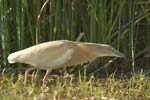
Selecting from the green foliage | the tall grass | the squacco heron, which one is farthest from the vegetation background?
the squacco heron

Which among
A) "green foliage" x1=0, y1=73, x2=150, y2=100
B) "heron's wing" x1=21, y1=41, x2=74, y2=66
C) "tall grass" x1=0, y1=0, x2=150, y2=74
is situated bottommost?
"green foliage" x1=0, y1=73, x2=150, y2=100

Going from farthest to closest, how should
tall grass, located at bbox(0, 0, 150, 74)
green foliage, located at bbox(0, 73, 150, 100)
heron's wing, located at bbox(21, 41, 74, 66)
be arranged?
tall grass, located at bbox(0, 0, 150, 74)
heron's wing, located at bbox(21, 41, 74, 66)
green foliage, located at bbox(0, 73, 150, 100)

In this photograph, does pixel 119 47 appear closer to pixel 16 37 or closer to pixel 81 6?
pixel 81 6

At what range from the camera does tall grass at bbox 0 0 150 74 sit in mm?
6363

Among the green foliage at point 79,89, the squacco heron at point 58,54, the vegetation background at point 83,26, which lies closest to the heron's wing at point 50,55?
the squacco heron at point 58,54

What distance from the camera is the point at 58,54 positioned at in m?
5.60

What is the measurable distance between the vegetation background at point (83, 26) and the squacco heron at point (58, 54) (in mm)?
593

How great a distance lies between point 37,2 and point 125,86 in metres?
1.40

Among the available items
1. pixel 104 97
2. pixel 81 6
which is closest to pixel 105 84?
pixel 104 97

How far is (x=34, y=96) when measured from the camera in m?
5.26

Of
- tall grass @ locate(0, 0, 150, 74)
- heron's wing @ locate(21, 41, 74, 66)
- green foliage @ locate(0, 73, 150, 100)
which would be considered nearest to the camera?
green foliage @ locate(0, 73, 150, 100)

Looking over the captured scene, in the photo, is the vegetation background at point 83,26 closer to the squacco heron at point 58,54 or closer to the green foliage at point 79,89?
the green foliage at point 79,89

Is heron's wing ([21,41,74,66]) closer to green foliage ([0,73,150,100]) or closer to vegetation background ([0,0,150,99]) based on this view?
green foliage ([0,73,150,100])

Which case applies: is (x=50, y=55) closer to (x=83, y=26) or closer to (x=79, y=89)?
(x=79, y=89)
